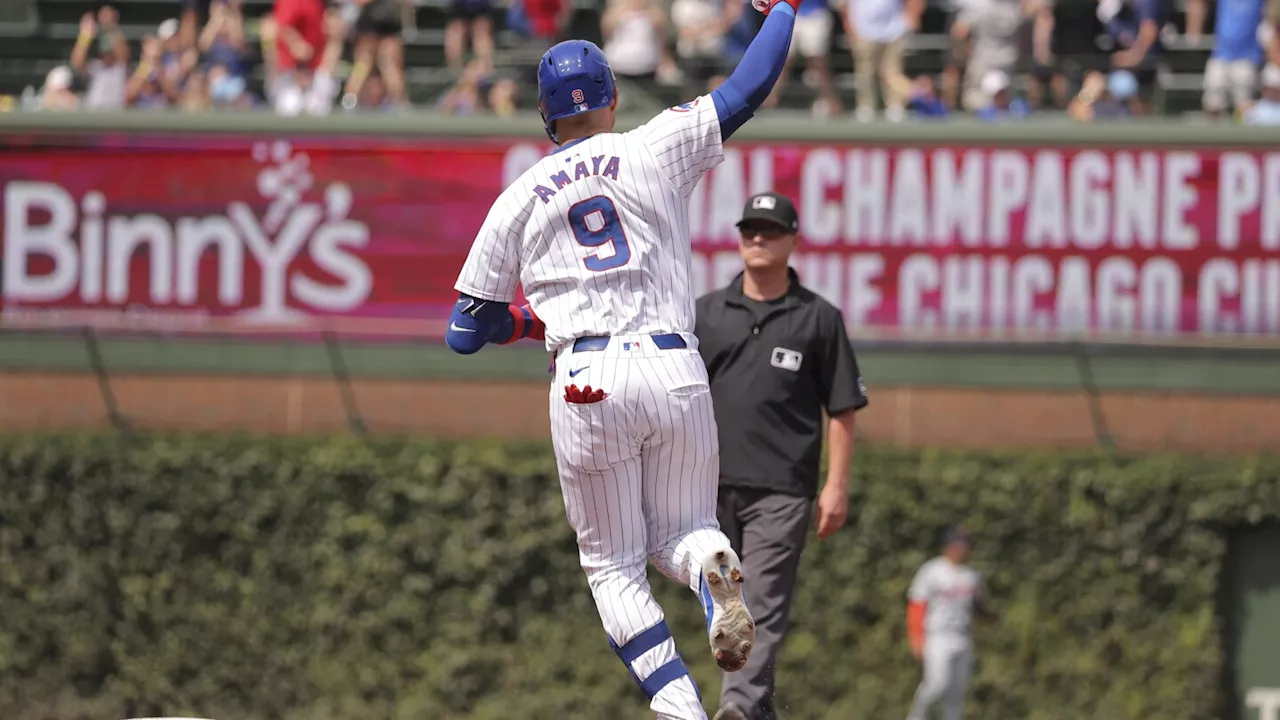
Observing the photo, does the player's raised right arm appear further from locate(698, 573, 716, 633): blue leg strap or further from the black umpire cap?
the black umpire cap

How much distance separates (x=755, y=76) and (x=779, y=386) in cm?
185

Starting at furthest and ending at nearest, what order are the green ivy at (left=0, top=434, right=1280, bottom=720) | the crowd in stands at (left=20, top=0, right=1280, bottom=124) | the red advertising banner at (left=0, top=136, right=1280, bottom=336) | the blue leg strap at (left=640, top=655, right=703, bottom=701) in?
the crowd in stands at (left=20, top=0, right=1280, bottom=124) → the red advertising banner at (left=0, top=136, right=1280, bottom=336) → the green ivy at (left=0, top=434, right=1280, bottom=720) → the blue leg strap at (left=640, top=655, right=703, bottom=701)

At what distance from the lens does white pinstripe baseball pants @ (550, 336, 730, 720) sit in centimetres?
516

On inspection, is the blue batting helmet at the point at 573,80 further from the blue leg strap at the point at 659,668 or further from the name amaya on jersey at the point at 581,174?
the blue leg strap at the point at 659,668

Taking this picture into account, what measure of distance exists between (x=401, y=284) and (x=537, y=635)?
9.39 ft

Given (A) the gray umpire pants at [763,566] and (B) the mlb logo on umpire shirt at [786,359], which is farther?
(B) the mlb logo on umpire shirt at [786,359]

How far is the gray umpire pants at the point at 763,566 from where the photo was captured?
637 cm

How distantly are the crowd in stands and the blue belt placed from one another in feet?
26.6

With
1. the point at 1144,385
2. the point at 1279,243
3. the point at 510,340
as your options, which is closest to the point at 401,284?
the point at 1144,385

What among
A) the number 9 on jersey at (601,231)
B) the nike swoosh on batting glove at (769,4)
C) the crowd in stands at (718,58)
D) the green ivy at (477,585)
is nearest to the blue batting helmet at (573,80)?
the number 9 on jersey at (601,231)

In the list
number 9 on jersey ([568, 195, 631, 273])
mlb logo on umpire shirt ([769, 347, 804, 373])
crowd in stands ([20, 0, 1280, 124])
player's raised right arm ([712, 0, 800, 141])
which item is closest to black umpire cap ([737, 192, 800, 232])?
mlb logo on umpire shirt ([769, 347, 804, 373])

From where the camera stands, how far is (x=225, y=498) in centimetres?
1169

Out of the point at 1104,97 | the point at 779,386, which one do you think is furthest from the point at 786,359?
the point at 1104,97

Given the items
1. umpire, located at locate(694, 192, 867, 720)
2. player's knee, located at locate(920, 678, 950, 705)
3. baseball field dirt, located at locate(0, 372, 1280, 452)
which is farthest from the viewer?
baseball field dirt, located at locate(0, 372, 1280, 452)
